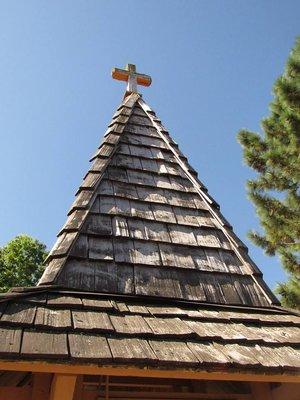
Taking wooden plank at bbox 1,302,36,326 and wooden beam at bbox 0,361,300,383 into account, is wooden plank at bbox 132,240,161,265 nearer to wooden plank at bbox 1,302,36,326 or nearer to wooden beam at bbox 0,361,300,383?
wooden plank at bbox 1,302,36,326

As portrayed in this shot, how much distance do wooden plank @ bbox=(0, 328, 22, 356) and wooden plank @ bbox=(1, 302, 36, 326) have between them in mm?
87

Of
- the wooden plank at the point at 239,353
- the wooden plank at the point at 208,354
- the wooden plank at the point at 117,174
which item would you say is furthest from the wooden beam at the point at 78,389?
the wooden plank at the point at 117,174

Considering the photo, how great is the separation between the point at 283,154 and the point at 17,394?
898cm

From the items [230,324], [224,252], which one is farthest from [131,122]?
[230,324]

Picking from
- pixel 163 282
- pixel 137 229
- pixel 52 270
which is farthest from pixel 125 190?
pixel 52 270

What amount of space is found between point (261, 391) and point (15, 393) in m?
1.50

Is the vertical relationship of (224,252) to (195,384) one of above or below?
above

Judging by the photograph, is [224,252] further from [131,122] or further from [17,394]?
[131,122]

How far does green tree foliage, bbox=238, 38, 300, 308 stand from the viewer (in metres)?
9.38

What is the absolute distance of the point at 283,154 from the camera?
32.2 feet

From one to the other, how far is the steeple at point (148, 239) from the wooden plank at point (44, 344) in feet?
→ 2.61

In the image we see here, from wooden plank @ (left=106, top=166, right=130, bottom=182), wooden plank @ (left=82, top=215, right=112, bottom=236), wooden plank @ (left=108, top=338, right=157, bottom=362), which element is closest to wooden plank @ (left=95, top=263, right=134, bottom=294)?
wooden plank @ (left=82, top=215, right=112, bottom=236)

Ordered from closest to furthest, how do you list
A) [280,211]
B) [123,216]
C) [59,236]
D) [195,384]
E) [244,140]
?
[195,384], [59,236], [123,216], [280,211], [244,140]

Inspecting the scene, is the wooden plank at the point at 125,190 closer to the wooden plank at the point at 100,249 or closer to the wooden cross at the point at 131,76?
the wooden plank at the point at 100,249
